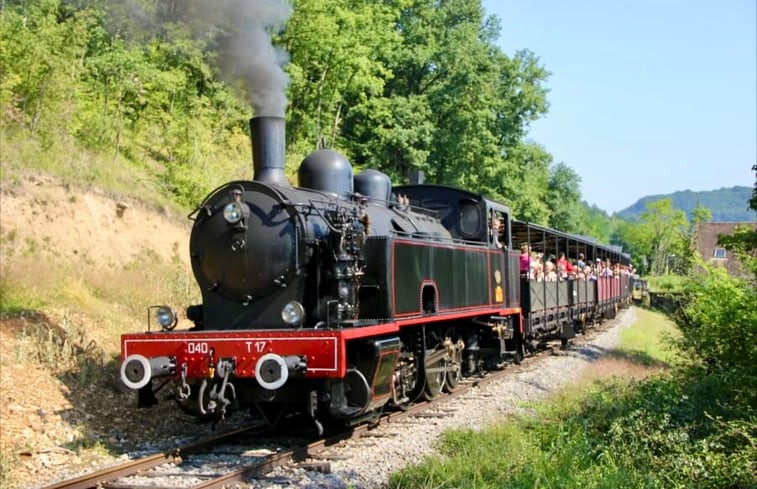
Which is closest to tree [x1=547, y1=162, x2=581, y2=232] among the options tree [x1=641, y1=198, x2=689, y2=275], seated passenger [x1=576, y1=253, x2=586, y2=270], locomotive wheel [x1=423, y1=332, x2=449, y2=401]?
tree [x1=641, y1=198, x2=689, y2=275]

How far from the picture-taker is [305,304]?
812 cm

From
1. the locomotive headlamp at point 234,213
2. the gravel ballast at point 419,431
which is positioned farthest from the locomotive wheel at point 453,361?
the locomotive headlamp at point 234,213

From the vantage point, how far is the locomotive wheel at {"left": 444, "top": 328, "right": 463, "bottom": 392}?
1095 centimetres

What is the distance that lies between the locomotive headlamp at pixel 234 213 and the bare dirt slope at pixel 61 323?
2.62 meters

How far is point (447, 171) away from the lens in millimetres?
34250

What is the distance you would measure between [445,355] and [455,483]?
180 inches

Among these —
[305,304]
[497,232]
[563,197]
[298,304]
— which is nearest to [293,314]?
[298,304]

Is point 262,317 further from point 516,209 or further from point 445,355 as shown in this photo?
point 516,209

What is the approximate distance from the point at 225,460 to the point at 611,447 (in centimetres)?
367

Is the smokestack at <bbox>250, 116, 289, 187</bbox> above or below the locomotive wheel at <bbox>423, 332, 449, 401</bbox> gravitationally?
above

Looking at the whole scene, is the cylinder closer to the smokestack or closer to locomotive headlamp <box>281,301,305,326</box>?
locomotive headlamp <box>281,301,305,326</box>

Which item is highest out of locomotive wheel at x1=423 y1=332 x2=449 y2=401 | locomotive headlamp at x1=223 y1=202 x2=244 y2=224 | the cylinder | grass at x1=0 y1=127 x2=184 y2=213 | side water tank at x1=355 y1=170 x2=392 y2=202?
grass at x1=0 y1=127 x2=184 y2=213

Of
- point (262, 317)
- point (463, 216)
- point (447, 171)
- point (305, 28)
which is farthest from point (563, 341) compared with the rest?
point (447, 171)

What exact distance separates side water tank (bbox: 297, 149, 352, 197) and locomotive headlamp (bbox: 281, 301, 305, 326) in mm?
2232
